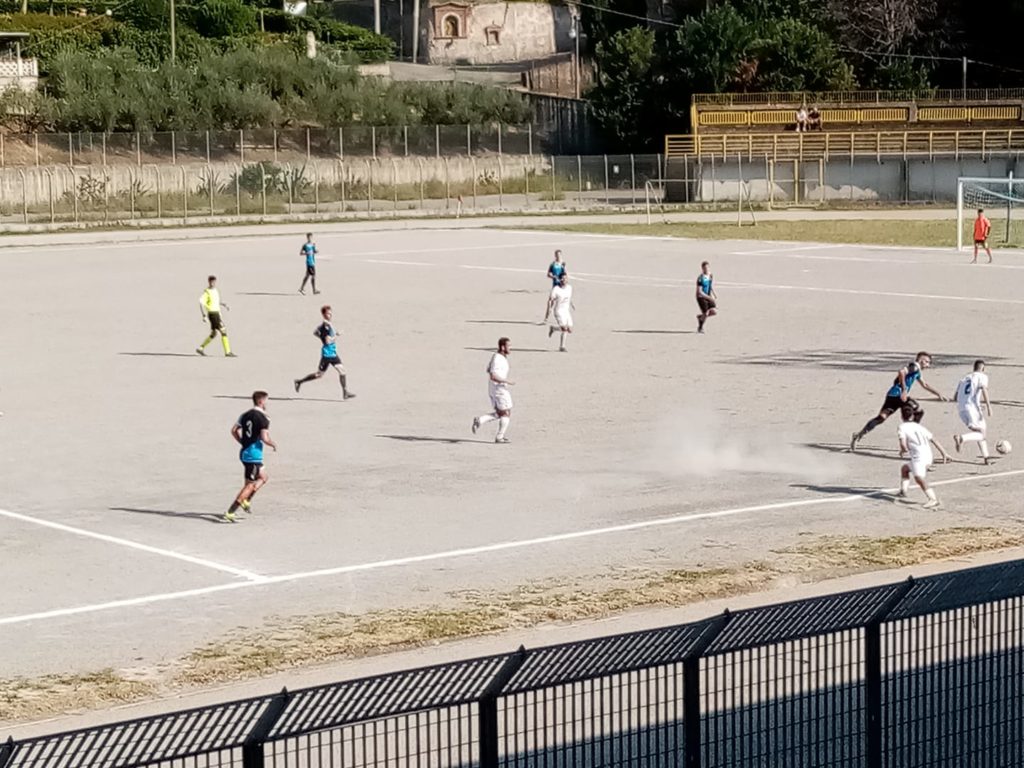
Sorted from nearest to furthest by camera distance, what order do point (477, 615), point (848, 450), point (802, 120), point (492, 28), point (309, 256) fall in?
1. point (477, 615)
2. point (848, 450)
3. point (309, 256)
4. point (802, 120)
5. point (492, 28)

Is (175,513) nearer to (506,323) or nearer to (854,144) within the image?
(506,323)

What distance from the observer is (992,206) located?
74.4 m

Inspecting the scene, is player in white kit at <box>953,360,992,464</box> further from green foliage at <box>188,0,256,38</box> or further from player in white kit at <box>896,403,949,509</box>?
green foliage at <box>188,0,256,38</box>

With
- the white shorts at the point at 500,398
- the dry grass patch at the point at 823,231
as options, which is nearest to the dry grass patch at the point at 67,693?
the white shorts at the point at 500,398

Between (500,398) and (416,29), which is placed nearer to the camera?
(500,398)

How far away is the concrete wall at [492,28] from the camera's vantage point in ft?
407

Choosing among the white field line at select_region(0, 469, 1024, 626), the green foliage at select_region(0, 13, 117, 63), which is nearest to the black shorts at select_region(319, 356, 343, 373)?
the white field line at select_region(0, 469, 1024, 626)

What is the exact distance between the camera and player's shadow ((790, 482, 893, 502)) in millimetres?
20828

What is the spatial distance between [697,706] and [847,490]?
13.9 meters

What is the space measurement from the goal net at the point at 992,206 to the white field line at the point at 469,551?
4206 cm

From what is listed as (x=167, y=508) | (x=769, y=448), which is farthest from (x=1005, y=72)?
(x=167, y=508)

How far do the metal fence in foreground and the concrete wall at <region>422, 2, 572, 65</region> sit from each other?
118 m

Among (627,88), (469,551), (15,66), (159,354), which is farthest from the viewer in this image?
(627,88)

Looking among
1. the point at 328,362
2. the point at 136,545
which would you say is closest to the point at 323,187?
the point at 328,362
